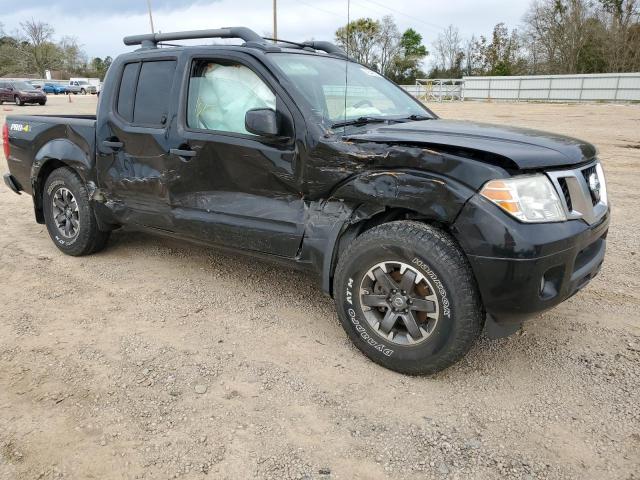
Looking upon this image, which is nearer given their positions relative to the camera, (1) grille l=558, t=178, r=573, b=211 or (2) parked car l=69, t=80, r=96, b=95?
(1) grille l=558, t=178, r=573, b=211

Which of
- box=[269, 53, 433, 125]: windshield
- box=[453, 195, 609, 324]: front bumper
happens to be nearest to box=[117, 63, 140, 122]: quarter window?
box=[269, 53, 433, 125]: windshield

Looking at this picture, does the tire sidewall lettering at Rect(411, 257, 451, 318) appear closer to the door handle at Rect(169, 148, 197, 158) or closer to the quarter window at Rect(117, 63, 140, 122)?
the door handle at Rect(169, 148, 197, 158)

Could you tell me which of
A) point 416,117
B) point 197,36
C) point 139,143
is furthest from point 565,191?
point 139,143

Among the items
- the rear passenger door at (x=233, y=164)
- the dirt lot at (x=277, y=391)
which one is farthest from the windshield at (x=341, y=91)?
the dirt lot at (x=277, y=391)

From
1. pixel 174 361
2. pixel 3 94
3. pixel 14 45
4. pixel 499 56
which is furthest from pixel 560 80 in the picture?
pixel 14 45

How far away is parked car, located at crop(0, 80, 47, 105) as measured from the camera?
106 ft

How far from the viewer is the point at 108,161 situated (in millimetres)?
4406

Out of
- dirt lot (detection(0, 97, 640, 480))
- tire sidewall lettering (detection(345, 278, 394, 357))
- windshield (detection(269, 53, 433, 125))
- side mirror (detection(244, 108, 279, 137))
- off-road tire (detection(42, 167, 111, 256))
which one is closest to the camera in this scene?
dirt lot (detection(0, 97, 640, 480))

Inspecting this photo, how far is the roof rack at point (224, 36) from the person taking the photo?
3.87m

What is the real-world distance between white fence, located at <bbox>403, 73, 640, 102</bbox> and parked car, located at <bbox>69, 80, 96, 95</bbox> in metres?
41.0

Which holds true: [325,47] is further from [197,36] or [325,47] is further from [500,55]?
[500,55]

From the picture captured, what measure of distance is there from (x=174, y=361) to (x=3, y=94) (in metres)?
37.1

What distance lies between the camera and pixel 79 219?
4.79 metres

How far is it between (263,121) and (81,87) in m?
67.1
